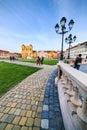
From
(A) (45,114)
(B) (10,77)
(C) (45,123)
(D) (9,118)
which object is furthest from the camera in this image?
(B) (10,77)

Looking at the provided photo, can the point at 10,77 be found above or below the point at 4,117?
above

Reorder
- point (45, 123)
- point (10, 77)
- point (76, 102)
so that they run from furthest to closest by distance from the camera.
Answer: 1. point (10, 77)
2. point (45, 123)
3. point (76, 102)

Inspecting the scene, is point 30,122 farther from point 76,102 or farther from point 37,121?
point 76,102

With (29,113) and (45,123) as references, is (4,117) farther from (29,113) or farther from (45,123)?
(45,123)

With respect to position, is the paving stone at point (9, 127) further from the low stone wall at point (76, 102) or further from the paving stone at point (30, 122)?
the low stone wall at point (76, 102)

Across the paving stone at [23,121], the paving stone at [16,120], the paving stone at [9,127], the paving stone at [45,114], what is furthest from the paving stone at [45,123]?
the paving stone at [9,127]

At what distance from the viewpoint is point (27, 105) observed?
3.22 m

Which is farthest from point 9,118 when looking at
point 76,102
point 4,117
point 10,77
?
point 10,77

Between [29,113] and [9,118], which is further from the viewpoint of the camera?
[29,113]

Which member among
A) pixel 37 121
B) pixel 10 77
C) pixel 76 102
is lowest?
pixel 37 121

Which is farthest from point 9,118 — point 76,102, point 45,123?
point 76,102

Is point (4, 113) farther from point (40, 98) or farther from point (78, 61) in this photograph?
point (78, 61)

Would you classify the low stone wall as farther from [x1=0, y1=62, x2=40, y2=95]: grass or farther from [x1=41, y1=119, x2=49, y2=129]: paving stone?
[x1=0, y1=62, x2=40, y2=95]: grass

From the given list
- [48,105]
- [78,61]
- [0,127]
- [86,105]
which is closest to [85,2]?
[78,61]
